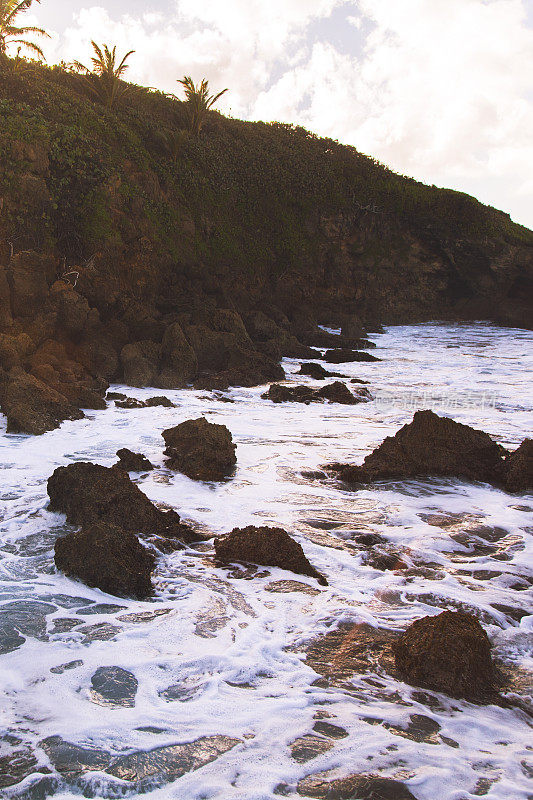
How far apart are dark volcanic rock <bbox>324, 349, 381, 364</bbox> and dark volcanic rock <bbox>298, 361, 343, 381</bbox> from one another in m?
2.10

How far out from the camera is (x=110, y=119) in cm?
1733

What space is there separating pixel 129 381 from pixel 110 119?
10100 millimetres

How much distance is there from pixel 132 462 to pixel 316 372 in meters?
7.72

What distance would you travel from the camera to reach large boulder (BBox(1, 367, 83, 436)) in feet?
24.9

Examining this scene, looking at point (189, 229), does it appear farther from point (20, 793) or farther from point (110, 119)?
point (20, 793)

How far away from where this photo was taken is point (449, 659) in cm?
296

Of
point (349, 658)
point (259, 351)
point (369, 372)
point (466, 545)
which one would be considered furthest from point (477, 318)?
point (349, 658)

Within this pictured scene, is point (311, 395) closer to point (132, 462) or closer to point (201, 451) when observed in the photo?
point (201, 451)

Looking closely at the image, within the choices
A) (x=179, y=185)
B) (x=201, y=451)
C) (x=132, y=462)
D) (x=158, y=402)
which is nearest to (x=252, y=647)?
(x=201, y=451)

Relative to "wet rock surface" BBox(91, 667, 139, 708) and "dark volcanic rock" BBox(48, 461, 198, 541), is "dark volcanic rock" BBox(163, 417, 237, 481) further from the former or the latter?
"wet rock surface" BBox(91, 667, 139, 708)

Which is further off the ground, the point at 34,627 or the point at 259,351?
the point at 259,351

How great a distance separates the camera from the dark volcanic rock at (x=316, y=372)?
1339 cm

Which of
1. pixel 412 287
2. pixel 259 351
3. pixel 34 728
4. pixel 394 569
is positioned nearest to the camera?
pixel 34 728

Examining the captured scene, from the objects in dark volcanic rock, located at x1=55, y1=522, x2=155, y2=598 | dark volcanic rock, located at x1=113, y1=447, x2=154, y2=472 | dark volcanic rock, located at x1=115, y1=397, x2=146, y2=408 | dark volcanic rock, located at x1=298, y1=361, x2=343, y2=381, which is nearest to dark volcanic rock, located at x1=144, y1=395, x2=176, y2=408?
dark volcanic rock, located at x1=115, y1=397, x2=146, y2=408
